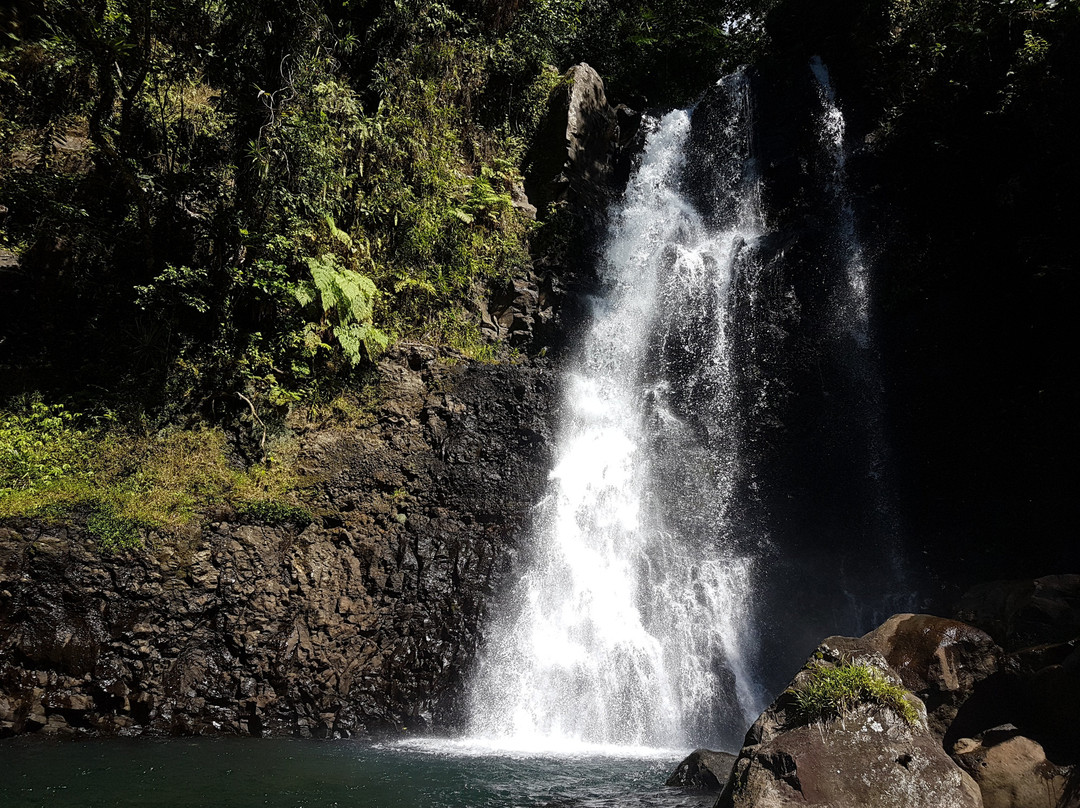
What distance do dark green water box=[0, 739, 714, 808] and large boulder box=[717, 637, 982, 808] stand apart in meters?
1.21

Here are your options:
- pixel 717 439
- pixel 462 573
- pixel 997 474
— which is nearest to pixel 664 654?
pixel 462 573

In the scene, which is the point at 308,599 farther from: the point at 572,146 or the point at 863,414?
the point at 572,146

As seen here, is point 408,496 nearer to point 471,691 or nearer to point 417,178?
point 471,691

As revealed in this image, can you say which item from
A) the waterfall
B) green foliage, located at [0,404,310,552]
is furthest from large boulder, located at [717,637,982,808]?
green foliage, located at [0,404,310,552]

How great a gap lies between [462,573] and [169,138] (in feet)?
27.8

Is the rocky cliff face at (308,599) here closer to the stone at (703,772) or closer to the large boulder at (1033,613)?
the stone at (703,772)

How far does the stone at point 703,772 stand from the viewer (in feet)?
18.3

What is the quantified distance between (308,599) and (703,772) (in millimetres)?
5040

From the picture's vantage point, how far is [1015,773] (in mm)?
4617

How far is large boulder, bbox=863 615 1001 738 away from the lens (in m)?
5.73

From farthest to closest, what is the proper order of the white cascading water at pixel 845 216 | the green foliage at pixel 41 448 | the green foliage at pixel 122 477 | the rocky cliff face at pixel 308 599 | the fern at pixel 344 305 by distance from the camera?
the white cascading water at pixel 845 216 < the fern at pixel 344 305 < the green foliage at pixel 41 448 < the green foliage at pixel 122 477 < the rocky cliff face at pixel 308 599

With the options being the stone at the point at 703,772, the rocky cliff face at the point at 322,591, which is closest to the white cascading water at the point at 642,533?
the rocky cliff face at the point at 322,591

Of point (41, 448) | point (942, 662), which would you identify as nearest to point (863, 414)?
point (942, 662)

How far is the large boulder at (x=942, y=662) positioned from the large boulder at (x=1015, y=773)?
2.29 feet
